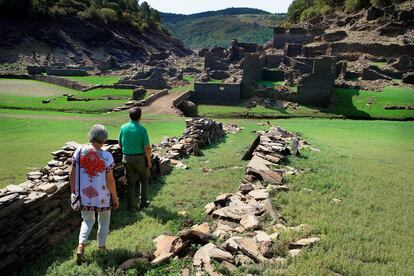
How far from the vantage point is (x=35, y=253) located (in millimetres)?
6992

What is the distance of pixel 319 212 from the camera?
8.27 meters

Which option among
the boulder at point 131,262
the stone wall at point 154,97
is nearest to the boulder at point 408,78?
the stone wall at point 154,97

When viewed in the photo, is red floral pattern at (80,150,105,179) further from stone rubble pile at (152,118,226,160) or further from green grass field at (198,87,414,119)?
green grass field at (198,87,414,119)

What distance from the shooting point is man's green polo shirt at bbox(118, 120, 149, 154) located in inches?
348

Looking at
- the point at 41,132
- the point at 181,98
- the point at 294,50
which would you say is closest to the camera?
the point at 41,132

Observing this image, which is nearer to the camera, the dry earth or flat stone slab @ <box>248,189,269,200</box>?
flat stone slab @ <box>248,189,269,200</box>

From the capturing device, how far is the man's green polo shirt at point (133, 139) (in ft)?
29.0

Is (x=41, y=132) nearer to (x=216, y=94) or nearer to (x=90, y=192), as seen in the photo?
(x=90, y=192)

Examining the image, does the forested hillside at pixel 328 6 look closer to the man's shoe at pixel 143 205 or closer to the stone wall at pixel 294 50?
the stone wall at pixel 294 50

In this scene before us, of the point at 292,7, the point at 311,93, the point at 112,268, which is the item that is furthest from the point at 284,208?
the point at 292,7

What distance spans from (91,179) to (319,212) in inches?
189

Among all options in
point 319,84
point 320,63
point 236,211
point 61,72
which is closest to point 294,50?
point 320,63

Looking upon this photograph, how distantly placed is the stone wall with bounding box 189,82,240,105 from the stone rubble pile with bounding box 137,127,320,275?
2997 cm

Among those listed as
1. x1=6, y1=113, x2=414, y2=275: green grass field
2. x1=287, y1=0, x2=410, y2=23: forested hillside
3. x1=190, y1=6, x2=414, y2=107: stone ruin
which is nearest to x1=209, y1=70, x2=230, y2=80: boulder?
x1=190, y1=6, x2=414, y2=107: stone ruin
